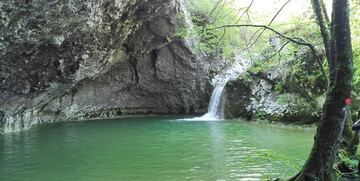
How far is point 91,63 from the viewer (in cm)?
1361

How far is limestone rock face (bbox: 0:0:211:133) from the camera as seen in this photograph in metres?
8.65

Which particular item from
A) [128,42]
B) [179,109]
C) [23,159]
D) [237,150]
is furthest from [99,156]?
[179,109]

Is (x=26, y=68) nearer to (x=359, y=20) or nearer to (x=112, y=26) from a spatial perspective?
(x=112, y=26)

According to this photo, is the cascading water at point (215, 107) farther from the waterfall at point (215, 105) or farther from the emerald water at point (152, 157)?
the emerald water at point (152, 157)

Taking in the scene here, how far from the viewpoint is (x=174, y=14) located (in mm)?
16672

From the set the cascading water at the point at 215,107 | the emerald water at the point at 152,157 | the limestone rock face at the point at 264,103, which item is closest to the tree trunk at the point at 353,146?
the emerald water at the point at 152,157

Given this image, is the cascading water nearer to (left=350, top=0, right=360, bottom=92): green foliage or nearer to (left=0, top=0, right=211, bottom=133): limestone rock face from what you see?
(left=0, top=0, right=211, bottom=133): limestone rock face

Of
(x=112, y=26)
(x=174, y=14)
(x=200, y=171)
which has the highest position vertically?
(x=174, y=14)

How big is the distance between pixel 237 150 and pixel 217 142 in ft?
4.74

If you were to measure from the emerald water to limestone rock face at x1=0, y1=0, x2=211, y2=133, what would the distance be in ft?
9.06

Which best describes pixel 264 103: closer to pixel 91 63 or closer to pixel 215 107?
pixel 215 107

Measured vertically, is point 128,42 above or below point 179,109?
above

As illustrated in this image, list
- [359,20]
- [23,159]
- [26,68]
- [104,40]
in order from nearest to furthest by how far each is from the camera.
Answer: [359,20]
[23,159]
[26,68]
[104,40]

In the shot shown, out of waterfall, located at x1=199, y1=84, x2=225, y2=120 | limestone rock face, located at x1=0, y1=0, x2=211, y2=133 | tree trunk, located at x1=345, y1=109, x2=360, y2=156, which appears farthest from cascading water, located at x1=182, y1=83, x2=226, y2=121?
tree trunk, located at x1=345, y1=109, x2=360, y2=156
